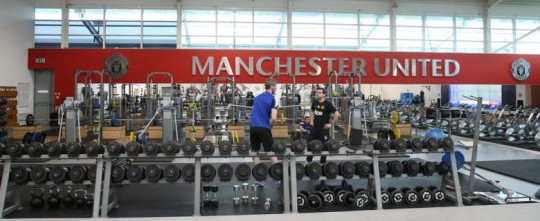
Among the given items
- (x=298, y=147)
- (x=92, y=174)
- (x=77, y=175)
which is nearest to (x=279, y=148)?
(x=298, y=147)

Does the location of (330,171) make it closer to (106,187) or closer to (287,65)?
(106,187)

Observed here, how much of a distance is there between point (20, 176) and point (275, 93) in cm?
305

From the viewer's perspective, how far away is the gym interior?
11.3 ft

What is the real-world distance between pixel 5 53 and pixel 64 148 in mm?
8234

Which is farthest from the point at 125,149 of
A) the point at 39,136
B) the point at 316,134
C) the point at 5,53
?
the point at 5,53

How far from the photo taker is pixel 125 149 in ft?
10.8

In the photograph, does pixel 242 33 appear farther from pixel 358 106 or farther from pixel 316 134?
pixel 316 134

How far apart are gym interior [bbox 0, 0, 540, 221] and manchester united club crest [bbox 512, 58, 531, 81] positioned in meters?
0.04

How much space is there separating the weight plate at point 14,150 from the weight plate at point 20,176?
185 millimetres

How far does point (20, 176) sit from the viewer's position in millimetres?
3238

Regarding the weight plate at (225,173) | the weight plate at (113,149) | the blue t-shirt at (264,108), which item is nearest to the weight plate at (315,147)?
the blue t-shirt at (264,108)

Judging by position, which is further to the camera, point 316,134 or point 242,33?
point 242,33

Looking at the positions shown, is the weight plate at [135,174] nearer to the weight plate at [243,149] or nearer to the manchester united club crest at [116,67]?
the weight plate at [243,149]

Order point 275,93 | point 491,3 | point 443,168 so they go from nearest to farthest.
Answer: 1. point 443,168
2. point 275,93
3. point 491,3
